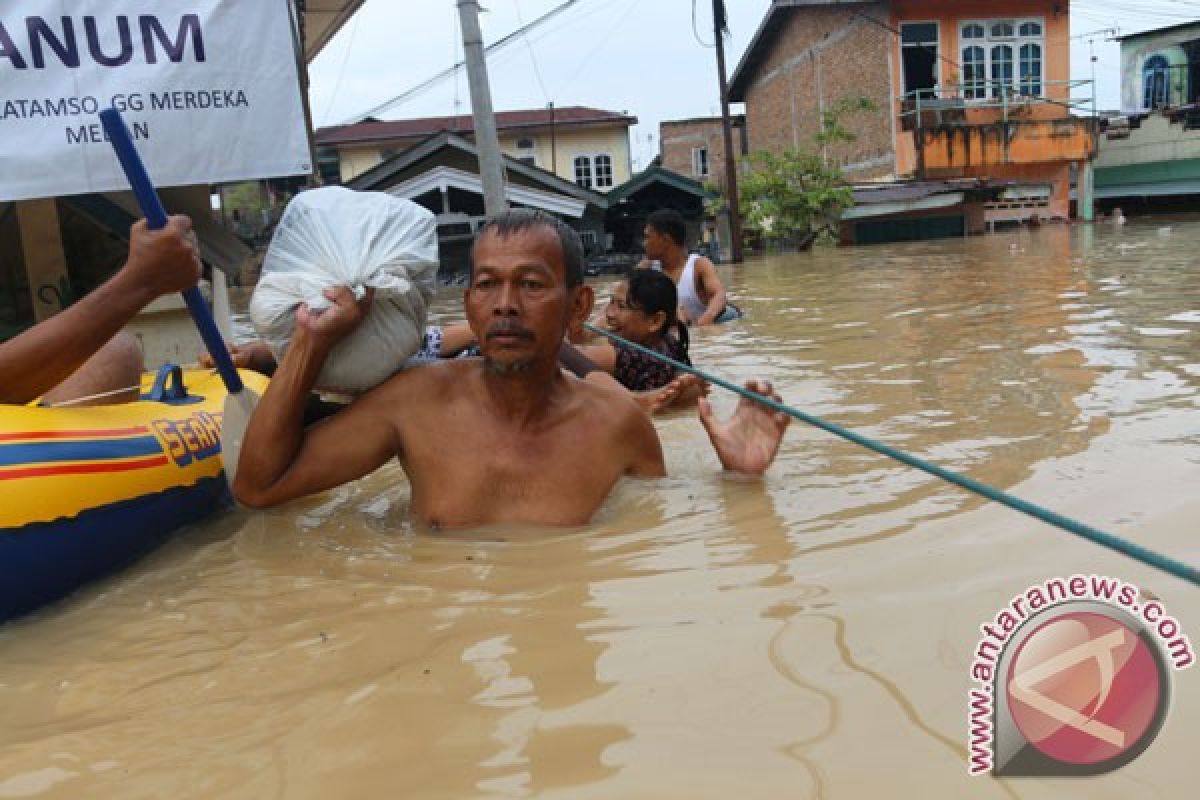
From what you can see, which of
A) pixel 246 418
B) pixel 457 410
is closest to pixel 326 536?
Result: pixel 246 418

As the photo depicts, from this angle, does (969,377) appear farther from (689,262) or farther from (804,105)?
(804,105)

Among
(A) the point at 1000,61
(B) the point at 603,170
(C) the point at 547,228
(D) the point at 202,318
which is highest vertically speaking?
(A) the point at 1000,61

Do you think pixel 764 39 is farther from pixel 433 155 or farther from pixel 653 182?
pixel 433 155

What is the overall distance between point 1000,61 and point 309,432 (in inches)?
1054

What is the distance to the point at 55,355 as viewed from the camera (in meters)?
2.63

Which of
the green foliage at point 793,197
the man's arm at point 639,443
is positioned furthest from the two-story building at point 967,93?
the man's arm at point 639,443

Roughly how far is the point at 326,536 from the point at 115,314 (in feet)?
3.09

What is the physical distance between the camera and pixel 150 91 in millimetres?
4574

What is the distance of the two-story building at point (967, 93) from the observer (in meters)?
24.6

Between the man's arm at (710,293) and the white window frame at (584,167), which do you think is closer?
the man's arm at (710,293)

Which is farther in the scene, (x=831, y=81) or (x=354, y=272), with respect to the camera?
(x=831, y=81)

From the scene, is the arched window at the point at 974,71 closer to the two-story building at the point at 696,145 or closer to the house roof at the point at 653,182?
the house roof at the point at 653,182

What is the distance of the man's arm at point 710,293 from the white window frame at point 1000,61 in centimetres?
1937

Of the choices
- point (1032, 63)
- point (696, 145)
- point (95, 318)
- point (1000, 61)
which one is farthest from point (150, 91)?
point (696, 145)
